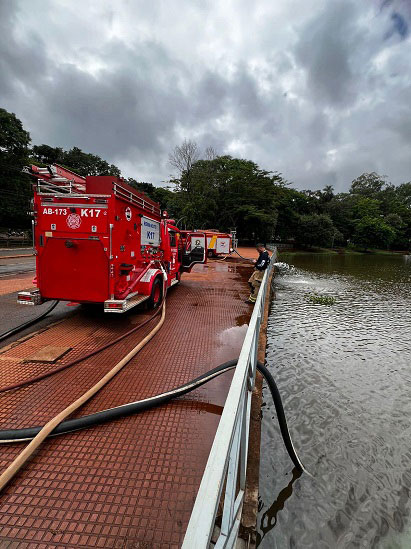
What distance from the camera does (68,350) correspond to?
463 cm

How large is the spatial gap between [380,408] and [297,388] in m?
1.32

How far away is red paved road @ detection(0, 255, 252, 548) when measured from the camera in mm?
1974

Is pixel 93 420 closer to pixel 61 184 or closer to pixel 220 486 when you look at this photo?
pixel 220 486

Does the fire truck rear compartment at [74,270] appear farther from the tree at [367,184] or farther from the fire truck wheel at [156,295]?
the tree at [367,184]

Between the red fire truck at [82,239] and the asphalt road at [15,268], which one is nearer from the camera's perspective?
the red fire truck at [82,239]

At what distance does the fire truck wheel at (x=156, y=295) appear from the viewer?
271 inches

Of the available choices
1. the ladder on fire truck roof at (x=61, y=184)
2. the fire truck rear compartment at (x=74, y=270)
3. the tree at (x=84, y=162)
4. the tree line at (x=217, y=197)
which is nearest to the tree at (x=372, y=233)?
the tree line at (x=217, y=197)

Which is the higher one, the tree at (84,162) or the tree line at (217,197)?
the tree at (84,162)

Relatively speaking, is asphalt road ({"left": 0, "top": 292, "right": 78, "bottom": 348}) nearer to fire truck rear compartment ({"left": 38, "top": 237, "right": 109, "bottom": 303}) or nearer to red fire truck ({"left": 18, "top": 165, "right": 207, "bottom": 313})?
red fire truck ({"left": 18, "top": 165, "right": 207, "bottom": 313})

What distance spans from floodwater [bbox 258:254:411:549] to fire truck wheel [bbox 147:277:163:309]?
3.04 m

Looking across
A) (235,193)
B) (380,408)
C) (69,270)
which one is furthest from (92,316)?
(235,193)

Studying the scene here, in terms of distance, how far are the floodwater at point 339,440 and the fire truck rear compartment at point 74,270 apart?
12.1 ft

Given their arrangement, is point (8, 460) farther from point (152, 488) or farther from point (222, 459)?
point (222, 459)

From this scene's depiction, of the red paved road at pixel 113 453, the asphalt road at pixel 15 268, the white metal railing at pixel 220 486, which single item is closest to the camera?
the white metal railing at pixel 220 486
